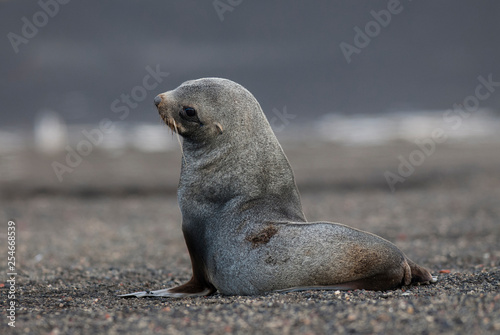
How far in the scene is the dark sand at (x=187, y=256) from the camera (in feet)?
15.6

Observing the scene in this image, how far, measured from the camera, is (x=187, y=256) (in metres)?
10.1

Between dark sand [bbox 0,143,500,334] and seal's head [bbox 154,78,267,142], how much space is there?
5.29 ft

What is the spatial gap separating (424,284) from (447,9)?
390 ft

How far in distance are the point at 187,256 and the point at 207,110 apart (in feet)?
13.8

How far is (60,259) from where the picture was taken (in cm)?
966

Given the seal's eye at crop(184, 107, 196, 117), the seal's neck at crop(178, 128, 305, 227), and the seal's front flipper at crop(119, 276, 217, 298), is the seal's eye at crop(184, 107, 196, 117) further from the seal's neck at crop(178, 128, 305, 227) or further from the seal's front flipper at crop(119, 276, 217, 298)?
the seal's front flipper at crop(119, 276, 217, 298)

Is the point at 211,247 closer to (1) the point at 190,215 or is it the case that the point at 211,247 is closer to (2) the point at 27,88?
(1) the point at 190,215

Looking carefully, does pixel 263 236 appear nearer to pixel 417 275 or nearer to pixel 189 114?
pixel 189 114

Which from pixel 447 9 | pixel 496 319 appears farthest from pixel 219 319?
pixel 447 9
